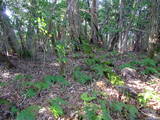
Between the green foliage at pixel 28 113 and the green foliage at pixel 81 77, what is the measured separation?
1.71 meters

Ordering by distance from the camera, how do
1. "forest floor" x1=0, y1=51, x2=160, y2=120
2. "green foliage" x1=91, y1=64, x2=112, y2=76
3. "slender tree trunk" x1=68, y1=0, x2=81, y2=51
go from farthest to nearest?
"slender tree trunk" x1=68, y1=0, x2=81, y2=51
"green foliage" x1=91, y1=64, x2=112, y2=76
"forest floor" x1=0, y1=51, x2=160, y2=120

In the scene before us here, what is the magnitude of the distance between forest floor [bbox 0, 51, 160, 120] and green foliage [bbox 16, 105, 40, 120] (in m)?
0.02

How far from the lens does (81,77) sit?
5.14 m

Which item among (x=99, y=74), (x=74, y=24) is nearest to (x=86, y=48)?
(x=74, y=24)

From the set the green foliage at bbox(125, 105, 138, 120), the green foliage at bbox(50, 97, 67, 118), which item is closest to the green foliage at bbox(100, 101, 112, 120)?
the green foliage at bbox(125, 105, 138, 120)

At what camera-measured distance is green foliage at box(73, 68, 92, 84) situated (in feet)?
16.4

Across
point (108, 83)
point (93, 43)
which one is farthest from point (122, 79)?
point (93, 43)

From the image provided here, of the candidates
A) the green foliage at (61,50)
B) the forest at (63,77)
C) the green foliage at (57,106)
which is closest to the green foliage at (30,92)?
the forest at (63,77)

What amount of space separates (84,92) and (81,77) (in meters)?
0.79

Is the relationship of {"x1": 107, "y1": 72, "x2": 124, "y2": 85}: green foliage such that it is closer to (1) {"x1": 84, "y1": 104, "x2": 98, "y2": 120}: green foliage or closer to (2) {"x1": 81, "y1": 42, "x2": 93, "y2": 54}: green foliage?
(1) {"x1": 84, "y1": 104, "x2": 98, "y2": 120}: green foliage

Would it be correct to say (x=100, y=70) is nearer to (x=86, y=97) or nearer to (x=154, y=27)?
(x=86, y=97)

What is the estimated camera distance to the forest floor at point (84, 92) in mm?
3682

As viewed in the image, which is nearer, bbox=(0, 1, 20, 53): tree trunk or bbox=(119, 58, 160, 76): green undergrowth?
bbox=(119, 58, 160, 76): green undergrowth

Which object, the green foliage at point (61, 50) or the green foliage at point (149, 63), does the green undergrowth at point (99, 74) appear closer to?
the green foliage at point (61, 50)
